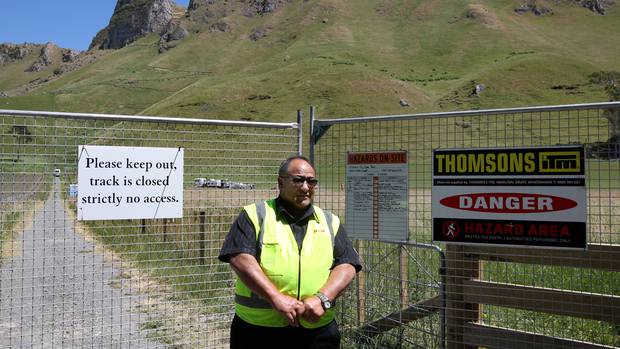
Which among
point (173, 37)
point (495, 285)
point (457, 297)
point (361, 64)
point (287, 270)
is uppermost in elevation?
point (173, 37)

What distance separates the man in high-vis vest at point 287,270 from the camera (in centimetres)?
340

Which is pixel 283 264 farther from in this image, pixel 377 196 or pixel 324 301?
pixel 377 196

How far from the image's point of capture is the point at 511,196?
454 cm

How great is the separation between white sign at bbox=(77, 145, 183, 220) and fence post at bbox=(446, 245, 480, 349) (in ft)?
7.74

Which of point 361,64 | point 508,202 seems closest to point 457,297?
point 508,202

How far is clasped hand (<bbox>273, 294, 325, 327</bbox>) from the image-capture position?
3297 mm

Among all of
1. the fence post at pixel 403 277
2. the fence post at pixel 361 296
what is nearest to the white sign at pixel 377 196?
the fence post at pixel 403 277

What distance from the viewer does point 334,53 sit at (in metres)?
115

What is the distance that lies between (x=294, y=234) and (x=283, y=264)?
20 cm

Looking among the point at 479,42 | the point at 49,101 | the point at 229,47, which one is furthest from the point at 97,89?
the point at 479,42

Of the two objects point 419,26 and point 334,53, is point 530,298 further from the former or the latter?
point 419,26

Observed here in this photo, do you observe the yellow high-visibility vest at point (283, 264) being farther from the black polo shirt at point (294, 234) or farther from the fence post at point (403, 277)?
the fence post at point (403, 277)

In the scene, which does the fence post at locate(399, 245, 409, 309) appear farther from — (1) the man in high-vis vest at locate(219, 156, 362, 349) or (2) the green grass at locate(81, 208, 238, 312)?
(1) the man in high-vis vest at locate(219, 156, 362, 349)

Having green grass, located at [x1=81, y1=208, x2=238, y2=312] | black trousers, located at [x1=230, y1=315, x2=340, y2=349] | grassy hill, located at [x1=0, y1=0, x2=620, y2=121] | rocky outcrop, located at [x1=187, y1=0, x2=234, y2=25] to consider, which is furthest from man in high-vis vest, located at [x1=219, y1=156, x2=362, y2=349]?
rocky outcrop, located at [x1=187, y1=0, x2=234, y2=25]
